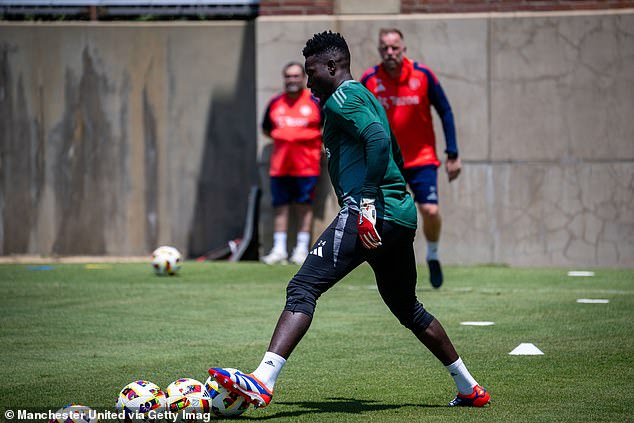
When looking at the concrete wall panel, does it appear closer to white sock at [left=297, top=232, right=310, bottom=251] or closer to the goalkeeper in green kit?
white sock at [left=297, top=232, right=310, bottom=251]

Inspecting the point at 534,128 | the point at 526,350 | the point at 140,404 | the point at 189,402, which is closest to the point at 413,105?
the point at 534,128

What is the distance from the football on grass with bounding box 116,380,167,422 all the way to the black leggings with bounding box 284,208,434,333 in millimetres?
801

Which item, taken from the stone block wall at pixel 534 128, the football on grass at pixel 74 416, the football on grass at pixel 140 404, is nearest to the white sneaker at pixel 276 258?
the stone block wall at pixel 534 128

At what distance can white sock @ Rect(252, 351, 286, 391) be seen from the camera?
552cm

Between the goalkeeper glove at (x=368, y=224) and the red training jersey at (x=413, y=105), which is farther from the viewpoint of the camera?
the red training jersey at (x=413, y=105)

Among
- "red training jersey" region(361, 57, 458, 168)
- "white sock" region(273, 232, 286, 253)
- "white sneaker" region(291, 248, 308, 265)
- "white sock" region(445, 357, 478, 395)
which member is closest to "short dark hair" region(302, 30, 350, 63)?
"white sock" region(445, 357, 478, 395)

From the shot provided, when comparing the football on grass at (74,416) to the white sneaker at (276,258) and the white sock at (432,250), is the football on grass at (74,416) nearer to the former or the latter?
the white sock at (432,250)

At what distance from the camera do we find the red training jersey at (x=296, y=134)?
50.1 ft

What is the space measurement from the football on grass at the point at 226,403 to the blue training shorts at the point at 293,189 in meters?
9.80

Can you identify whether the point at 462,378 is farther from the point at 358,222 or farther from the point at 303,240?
the point at 303,240

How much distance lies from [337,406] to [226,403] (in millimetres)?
700

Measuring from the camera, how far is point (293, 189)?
15.5 metres

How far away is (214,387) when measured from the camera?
223 inches

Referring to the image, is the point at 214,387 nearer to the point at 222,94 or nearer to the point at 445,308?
the point at 445,308
